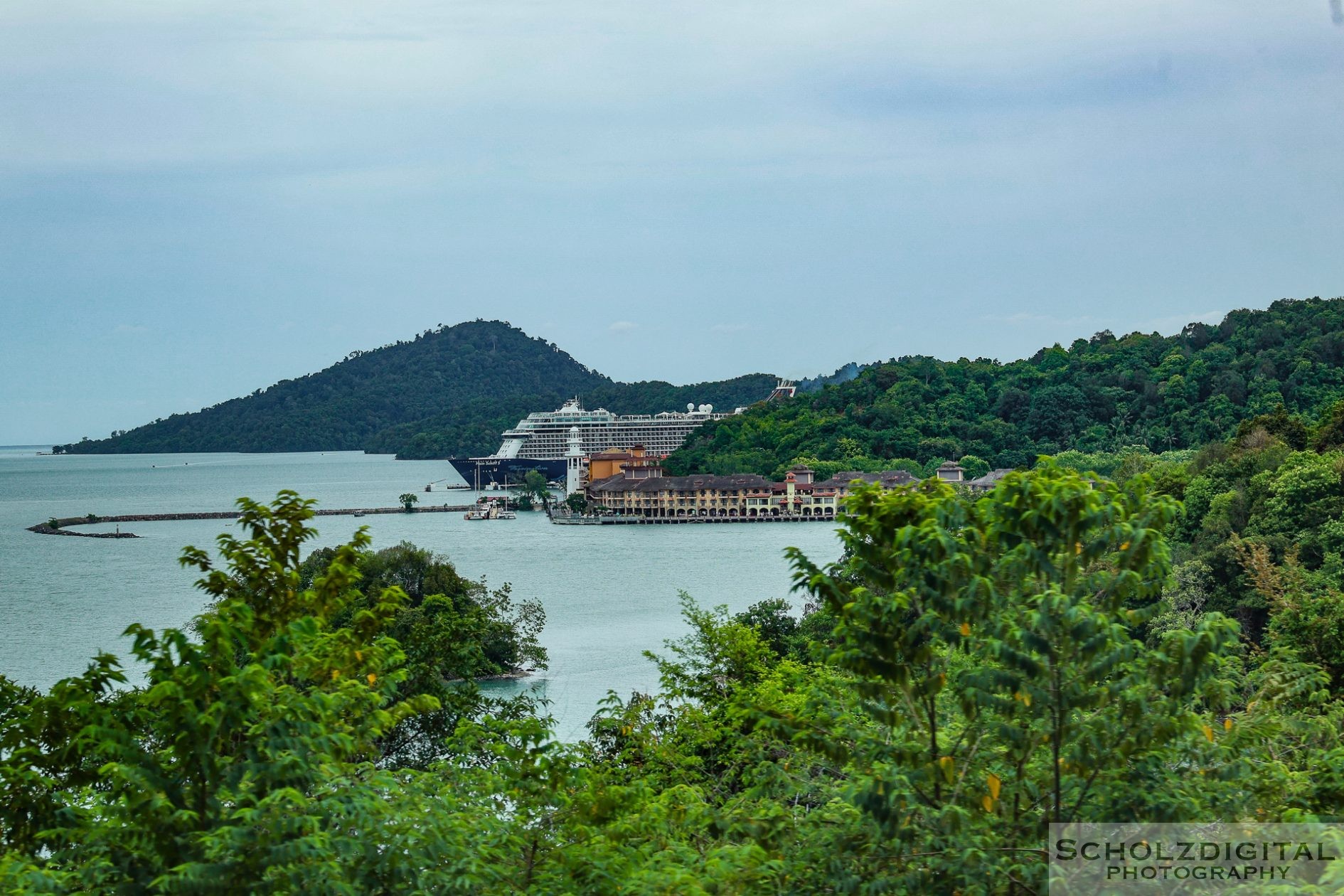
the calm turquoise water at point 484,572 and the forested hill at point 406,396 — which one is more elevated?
the forested hill at point 406,396

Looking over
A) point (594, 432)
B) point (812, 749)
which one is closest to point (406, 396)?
point (594, 432)

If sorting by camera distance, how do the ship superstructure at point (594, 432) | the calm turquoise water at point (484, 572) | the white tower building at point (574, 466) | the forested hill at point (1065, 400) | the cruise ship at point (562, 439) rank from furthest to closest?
the ship superstructure at point (594, 432) < the cruise ship at point (562, 439) < the white tower building at point (574, 466) < the forested hill at point (1065, 400) < the calm turquoise water at point (484, 572)

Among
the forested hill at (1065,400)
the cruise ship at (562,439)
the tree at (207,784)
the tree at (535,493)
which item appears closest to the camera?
the tree at (207,784)

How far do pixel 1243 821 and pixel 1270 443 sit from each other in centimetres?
2226

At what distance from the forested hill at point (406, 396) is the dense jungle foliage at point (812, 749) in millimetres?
99055

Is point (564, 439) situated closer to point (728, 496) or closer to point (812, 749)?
point (728, 496)

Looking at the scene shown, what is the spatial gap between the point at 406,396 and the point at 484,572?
9883cm

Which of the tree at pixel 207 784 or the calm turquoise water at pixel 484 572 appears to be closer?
the tree at pixel 207 784

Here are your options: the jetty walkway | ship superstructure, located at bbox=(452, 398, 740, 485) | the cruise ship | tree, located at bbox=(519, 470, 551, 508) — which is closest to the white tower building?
the cruise ship

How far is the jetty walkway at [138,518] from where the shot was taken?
4031 centimetres

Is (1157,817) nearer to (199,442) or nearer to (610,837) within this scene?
(610,837)

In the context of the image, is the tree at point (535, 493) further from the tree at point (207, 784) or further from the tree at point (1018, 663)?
the tree at point (1018, 663)

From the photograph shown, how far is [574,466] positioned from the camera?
62.2 meters

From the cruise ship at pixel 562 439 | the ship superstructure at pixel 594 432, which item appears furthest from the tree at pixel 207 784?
the ship superstructure at pixel 594 432
